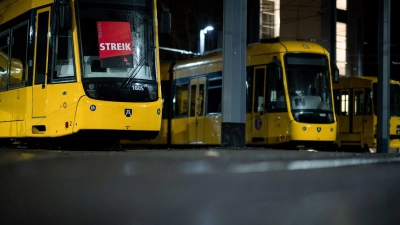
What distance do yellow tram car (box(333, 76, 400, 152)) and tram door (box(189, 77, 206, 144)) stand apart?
315 inches

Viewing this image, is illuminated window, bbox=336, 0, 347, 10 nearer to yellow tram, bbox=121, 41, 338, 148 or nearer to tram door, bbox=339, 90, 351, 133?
tram door, bbox=339, 90, 351, 133

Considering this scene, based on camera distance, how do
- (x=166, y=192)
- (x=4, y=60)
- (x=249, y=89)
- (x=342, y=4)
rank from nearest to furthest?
(x=166, y=192), (x=4, y=60), (x=249, y=89), (x=342, y=4)

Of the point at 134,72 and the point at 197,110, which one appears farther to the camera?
the point at 197,110

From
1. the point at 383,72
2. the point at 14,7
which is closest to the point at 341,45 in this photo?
the point at 383,72

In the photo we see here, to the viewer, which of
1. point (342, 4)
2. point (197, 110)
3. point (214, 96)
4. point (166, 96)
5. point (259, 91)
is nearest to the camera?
point (259, 91)

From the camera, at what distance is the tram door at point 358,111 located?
1069 inches

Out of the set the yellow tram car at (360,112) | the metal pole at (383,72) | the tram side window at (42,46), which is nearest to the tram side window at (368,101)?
the yellow tram car at (360,112)

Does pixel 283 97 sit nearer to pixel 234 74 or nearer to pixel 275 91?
pixel 275 91

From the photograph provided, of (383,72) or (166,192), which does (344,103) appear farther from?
(166,192)

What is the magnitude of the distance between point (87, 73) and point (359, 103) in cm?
1605

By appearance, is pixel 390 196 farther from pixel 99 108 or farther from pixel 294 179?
pixel 99 108

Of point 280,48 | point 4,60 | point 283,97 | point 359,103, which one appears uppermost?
point 280,48

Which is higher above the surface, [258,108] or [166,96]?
[166,96]

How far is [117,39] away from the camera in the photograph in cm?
1439
